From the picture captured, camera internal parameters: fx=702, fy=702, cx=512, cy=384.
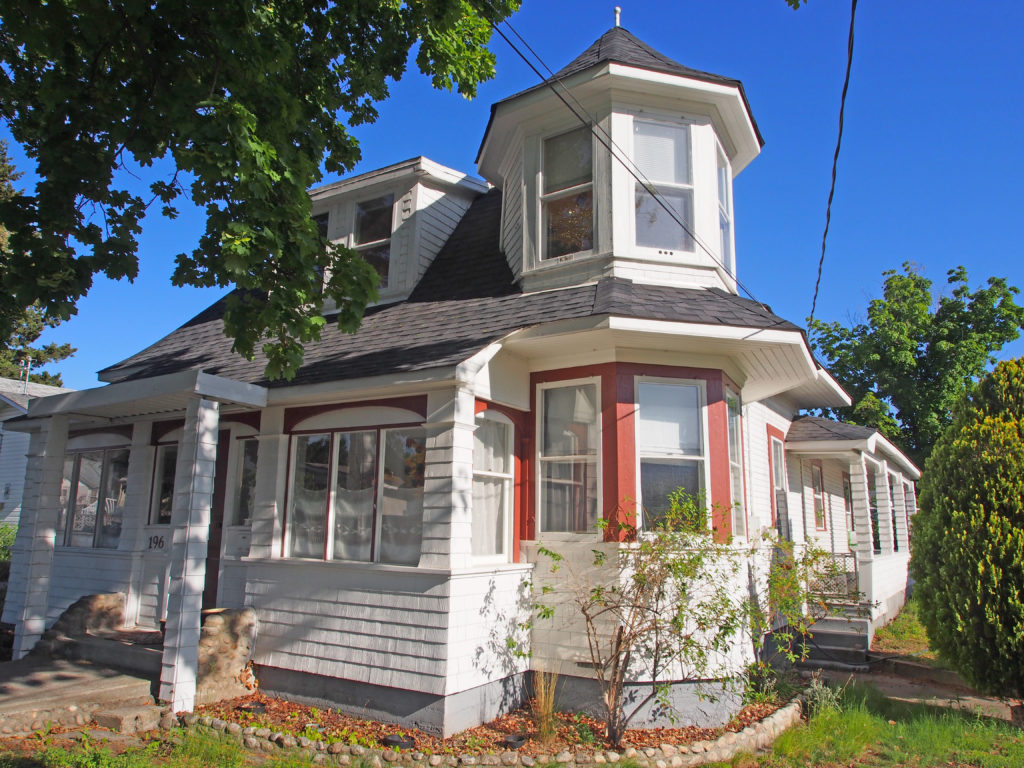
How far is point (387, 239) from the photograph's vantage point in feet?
36.1

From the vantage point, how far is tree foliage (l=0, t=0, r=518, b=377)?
540 centimetres

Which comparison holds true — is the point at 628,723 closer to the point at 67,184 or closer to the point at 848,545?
the point at 67,184

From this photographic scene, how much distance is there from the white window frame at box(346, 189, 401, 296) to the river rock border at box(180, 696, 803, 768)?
609cm

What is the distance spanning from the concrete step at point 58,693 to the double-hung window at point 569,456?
4585 mm

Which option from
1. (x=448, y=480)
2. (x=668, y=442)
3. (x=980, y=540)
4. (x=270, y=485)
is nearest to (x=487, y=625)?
(x=448, y=480)

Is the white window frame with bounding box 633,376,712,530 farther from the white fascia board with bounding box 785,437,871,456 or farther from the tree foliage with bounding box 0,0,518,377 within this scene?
the white fascia board with bounding box 785,437,871,456

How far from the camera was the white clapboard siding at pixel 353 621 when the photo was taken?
269 inches

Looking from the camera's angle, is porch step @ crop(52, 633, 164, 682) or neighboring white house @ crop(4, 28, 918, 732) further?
porch step @ crop(52, 633, 164, 682)

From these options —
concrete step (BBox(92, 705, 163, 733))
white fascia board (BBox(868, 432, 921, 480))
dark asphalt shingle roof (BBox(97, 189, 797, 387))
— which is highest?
dark asphalt shingle roof (BBox(97, 189, 797, 387))

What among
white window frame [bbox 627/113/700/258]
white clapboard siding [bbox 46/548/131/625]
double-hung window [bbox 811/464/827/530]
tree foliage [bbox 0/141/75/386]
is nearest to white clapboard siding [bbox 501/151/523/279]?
white window frame [bbox 627/113/700/258]

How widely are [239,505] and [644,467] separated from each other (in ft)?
17.9

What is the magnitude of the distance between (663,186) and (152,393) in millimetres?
6472

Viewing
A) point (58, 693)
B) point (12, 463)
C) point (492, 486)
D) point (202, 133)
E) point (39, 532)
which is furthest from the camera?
point (12, 463)

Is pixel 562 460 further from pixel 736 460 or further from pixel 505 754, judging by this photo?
pixel 505 754
